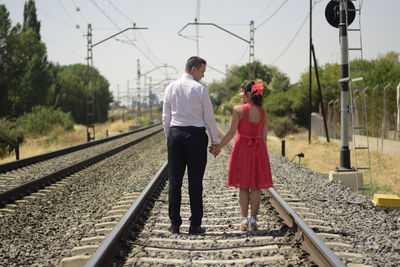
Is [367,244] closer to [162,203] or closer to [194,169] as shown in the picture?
[194,169]

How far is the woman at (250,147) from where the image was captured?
20.7ft

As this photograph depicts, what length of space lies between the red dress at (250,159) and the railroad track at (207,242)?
0.61 meters

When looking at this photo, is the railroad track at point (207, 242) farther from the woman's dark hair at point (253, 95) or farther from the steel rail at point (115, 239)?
the woman's dark hair at point (253, 95)

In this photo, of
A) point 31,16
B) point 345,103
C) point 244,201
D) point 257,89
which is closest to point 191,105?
point 257,89

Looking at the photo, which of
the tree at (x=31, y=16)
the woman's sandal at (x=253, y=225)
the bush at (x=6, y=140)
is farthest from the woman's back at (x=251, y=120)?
the tree at (x=31, y=16)

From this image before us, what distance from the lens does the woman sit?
630 centimetres

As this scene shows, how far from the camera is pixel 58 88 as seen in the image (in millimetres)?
84000

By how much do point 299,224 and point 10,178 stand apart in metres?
9.33

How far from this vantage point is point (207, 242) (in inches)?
235

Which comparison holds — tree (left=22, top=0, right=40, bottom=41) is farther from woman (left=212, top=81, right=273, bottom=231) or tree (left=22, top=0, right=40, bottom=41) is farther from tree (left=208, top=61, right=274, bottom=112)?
woman (left=212, top=81, right=273, bottom=231)

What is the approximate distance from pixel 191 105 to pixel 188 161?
2.27ft

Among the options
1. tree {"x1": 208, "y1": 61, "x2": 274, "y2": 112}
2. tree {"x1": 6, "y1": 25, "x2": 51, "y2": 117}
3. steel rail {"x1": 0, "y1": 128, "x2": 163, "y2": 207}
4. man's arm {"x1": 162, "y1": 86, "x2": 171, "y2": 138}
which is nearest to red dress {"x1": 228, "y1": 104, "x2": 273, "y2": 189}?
man's arm {"x1": 162, "y1": 86, "x2": 171, "y2": 138}

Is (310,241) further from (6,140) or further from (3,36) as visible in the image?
(3,36)

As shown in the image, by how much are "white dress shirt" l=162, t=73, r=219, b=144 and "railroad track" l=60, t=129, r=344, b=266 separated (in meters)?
1.22
